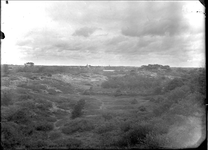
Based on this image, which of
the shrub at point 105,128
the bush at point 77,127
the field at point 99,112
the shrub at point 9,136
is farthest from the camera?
the bush at point 77,127

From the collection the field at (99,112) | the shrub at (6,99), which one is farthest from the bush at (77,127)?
the shrub at (6,99)

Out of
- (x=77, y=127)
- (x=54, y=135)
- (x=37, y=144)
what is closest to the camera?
(x=37, y=144)

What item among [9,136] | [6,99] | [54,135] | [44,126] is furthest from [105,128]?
[6,99]

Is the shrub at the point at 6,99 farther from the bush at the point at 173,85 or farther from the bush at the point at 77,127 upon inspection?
the bush at the point at 173,85

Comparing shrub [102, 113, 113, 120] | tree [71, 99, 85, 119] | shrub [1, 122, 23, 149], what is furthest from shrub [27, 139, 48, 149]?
shrub [102, 113, 113, 120]

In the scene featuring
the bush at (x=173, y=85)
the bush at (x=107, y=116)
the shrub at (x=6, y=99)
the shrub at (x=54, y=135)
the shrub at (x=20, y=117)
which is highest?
the bush at (x=173, y=85)

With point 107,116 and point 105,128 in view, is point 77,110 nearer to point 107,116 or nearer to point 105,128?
point 107,116

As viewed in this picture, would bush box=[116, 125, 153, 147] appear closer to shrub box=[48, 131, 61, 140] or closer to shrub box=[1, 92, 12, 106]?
shrub box=[48, 131, 61, 140]

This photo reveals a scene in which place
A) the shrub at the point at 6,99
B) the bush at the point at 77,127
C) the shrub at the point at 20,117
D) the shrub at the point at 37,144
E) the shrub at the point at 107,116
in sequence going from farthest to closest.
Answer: the shrub at the point at 6,99
the shrub at the point at 107,116
the shrub at the point at 20,117
the bush at the point at 77,127
the shrub at the point at 37,144

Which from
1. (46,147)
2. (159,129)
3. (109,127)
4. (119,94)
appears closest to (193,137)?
(159,129)
